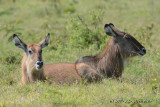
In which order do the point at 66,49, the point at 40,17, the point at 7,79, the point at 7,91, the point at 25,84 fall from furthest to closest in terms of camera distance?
the point at 40,17 < the point at 66,49 < the point at 7,79 < the point at 25,84 < the point at 7,91

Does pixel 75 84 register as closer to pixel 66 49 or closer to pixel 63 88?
pixel 63 88

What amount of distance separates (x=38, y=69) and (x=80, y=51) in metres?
3.07

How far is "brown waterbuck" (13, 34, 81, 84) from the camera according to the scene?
7.20 metres

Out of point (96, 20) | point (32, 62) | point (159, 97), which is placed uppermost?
point (96, 20)

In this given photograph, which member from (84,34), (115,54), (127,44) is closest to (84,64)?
(115,54)

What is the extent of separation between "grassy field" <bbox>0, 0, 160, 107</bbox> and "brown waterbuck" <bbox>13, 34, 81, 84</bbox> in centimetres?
36

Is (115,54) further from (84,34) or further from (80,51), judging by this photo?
(84,34)

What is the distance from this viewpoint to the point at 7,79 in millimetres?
7457

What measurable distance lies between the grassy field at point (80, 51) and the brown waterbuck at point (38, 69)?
362mm

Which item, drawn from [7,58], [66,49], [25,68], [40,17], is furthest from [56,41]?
[40,17]

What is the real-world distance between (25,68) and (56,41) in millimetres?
3337

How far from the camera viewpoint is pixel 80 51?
1002 centimetres

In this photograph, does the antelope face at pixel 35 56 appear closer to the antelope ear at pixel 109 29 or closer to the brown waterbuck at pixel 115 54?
the brown waterbuck at pixel 115 54

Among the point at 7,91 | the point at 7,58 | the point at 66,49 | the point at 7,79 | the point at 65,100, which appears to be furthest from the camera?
the point at 66,49
